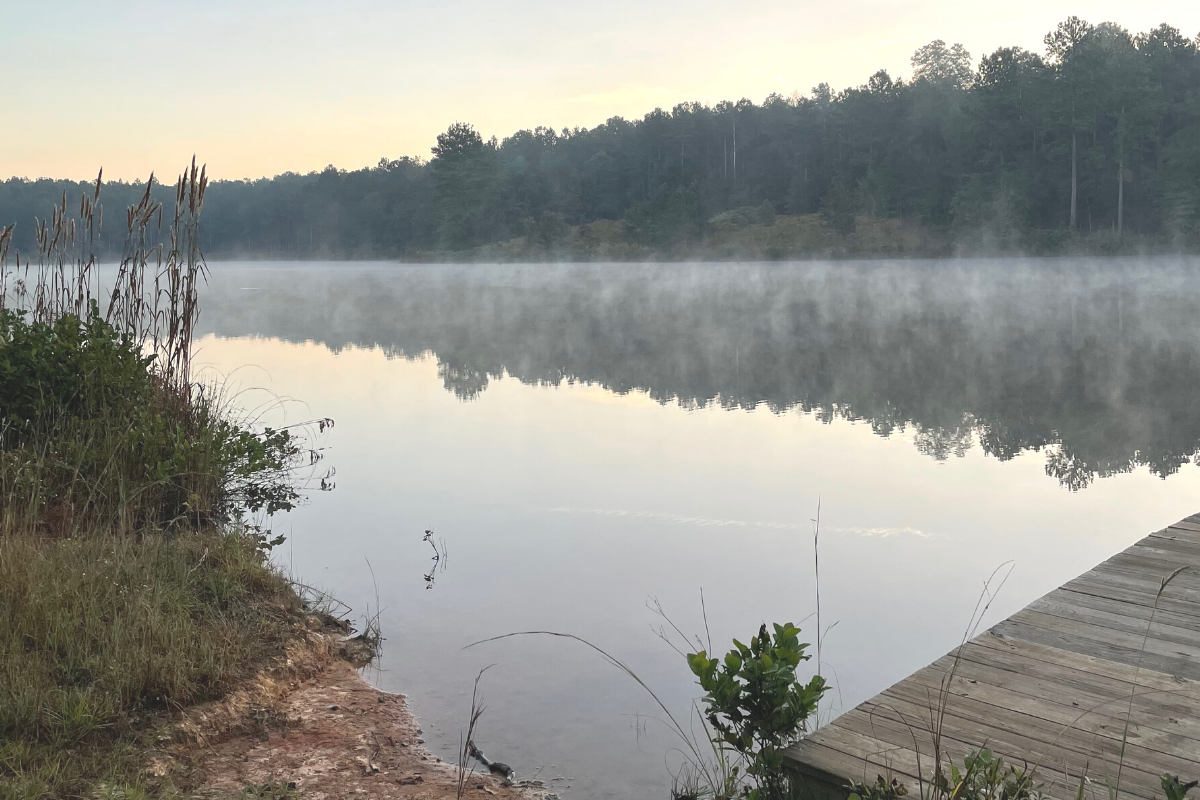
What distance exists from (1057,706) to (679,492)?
3.56m

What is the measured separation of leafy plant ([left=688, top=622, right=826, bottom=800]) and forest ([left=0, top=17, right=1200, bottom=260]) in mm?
29430

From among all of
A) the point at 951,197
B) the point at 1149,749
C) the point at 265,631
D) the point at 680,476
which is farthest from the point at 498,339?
the point at 951,197

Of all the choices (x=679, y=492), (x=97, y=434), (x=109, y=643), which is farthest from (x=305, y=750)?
(x=679, y=492)

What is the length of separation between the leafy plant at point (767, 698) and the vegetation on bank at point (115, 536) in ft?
4.59

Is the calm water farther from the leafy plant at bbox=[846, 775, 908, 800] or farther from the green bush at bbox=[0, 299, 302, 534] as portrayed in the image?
the leafy plant at bbox=[846, 775, 908, 800]

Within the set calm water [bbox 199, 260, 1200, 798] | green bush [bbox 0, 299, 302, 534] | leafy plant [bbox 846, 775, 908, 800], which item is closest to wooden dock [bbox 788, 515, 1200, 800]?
leafy plant [bbox 846, 775, 908, 800]

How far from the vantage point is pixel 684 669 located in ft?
11.7

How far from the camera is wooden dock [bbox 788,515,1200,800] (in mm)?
2176

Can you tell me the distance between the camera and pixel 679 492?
5.98m

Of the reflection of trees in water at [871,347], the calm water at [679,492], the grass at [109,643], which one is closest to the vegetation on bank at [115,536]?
the grass at [109,643]

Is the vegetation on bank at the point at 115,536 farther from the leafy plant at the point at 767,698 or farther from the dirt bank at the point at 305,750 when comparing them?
the leafy plant at the point at 767,698

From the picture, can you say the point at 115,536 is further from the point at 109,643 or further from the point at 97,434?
the point at 97,434

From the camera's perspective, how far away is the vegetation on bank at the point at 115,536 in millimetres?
2584

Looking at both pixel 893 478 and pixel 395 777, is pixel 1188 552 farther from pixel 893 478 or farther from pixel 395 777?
pixel 395 777
